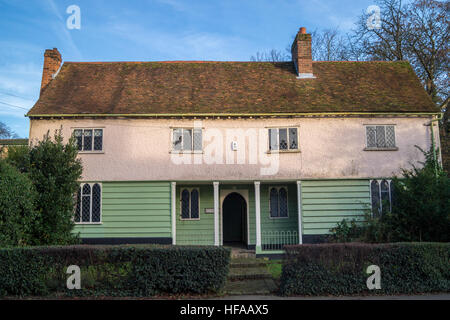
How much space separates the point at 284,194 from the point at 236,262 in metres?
5.28

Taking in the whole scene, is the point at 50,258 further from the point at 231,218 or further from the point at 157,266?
the point at 231,218

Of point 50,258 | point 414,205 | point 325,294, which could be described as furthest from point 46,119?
point 414,205

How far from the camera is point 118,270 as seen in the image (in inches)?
368

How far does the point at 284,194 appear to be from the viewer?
17516 mm

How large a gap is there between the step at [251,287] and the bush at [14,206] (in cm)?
655

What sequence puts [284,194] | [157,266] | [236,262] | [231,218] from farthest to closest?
[231,218] → [284,194] → [236,262] → [157,266]

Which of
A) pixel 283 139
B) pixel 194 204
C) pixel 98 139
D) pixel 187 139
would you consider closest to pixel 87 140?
pixel 98 139

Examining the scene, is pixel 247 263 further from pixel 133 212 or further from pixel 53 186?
pixel 53 186

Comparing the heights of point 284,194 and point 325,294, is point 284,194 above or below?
above

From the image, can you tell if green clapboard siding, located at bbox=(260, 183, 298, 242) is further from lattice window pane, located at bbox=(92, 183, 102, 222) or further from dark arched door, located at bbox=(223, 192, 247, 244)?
lattice window pane, located at bbox=(92, 183, 102, 222)

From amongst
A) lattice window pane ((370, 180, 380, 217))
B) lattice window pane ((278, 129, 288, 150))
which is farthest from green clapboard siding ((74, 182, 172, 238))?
lattice window pane ((370, 180, 380, 217))

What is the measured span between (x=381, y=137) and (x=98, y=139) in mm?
12508

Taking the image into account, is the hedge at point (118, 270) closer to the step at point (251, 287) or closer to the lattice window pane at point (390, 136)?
the step at point (251, 287)

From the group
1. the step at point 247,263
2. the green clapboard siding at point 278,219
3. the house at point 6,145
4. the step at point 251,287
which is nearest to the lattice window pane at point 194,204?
the green clapboard siding at point 278,219
